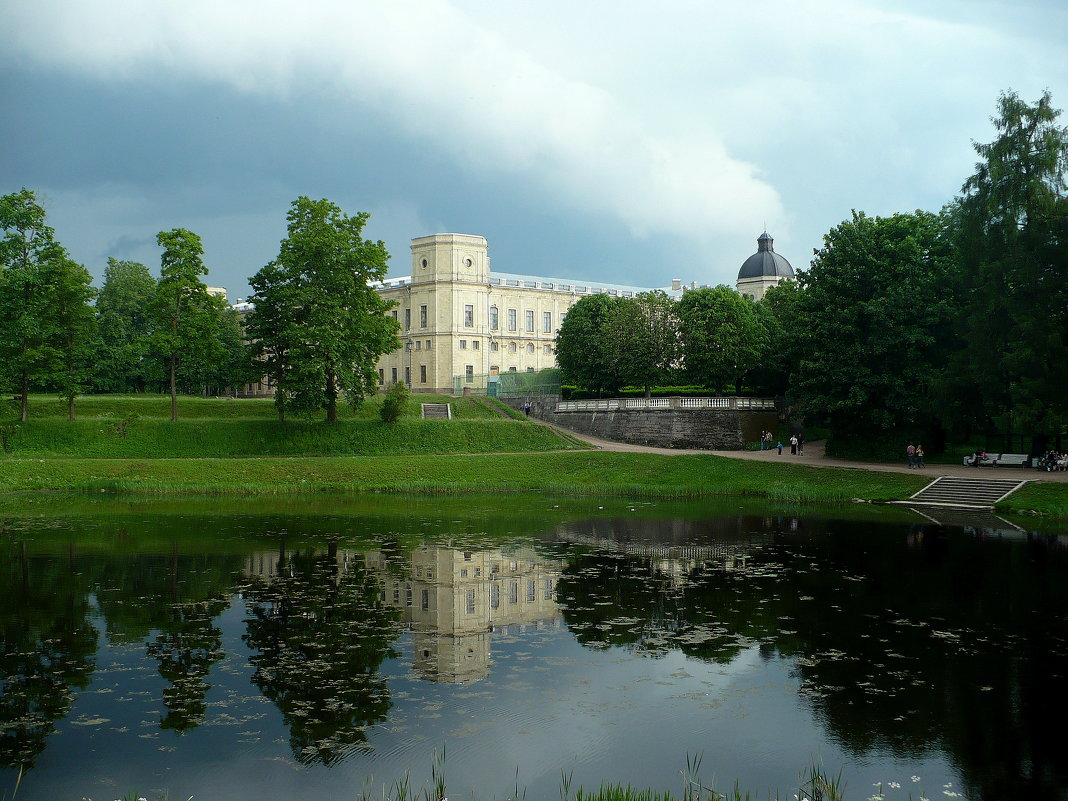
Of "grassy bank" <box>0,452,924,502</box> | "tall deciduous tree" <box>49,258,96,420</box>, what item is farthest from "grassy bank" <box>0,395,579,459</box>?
"grassy bank" <box>0,452,924,502</box>

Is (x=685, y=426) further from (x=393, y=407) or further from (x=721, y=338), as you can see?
(x=393, y=407)

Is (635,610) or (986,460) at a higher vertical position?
(986,460)

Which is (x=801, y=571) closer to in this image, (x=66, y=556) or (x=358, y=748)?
(x=358, y=748)

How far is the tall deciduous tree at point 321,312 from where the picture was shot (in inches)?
1806

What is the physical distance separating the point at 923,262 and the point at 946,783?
38.7 metres

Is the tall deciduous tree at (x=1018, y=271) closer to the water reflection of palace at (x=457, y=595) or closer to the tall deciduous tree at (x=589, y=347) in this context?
the water reflection of palace at (x=457, y=595)

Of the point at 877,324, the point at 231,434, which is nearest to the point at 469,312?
the point at 231,434

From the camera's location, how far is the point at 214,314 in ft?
163

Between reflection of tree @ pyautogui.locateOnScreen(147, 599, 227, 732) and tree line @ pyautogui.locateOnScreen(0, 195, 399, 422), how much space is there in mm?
29603

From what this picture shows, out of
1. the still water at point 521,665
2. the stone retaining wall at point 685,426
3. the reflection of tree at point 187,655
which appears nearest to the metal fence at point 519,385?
the stone retaining wall at point 685,426

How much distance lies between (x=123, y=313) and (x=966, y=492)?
67.7m

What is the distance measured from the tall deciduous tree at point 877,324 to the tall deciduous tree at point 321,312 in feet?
73.7

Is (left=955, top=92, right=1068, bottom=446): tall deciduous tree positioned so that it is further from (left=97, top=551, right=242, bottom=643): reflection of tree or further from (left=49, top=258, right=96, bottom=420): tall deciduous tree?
(left=49, top=258, right=96, bottom=420): tall deciduous tree

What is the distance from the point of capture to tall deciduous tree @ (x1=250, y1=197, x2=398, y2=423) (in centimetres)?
4588
